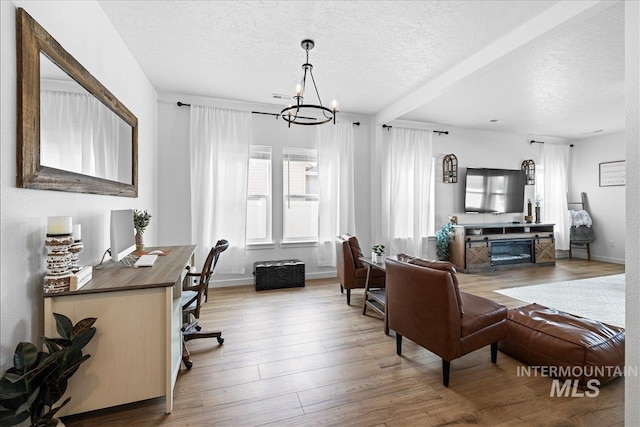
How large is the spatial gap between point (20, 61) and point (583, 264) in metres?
8.71

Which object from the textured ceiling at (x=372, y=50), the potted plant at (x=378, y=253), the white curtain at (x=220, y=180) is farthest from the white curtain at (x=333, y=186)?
the potted plant at (x=378, y=253)

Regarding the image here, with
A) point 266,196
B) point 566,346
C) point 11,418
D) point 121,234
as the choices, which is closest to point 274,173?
point 266,196

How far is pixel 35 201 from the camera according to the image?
5.13ft

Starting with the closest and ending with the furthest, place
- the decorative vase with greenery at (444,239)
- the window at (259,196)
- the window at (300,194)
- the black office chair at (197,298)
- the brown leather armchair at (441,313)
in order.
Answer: the brown leather armchair at (441,313)
the black office chair at (197,298)
the window at (259,196)
the window at (300,194)
the decorative vase with greenery at (444,239)

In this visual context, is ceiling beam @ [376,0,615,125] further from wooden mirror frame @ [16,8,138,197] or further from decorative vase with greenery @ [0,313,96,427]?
decorative vase with greenery @ [0,313,96,427]

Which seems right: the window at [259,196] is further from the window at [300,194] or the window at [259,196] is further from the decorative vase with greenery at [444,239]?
the decorative vase with greenery at [444,239]

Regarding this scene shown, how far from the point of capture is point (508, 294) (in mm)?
4039

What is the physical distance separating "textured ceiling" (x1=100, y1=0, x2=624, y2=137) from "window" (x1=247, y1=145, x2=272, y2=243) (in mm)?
869

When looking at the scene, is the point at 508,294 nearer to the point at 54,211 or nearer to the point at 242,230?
the point at 242,230

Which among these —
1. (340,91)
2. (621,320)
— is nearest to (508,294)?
(621,320)

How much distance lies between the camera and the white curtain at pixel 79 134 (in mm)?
1663

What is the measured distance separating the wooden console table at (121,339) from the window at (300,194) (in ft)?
10.0

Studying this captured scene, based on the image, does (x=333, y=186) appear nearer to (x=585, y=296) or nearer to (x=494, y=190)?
(x=494, y=190)

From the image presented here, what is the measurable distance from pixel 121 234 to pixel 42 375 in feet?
3.71
